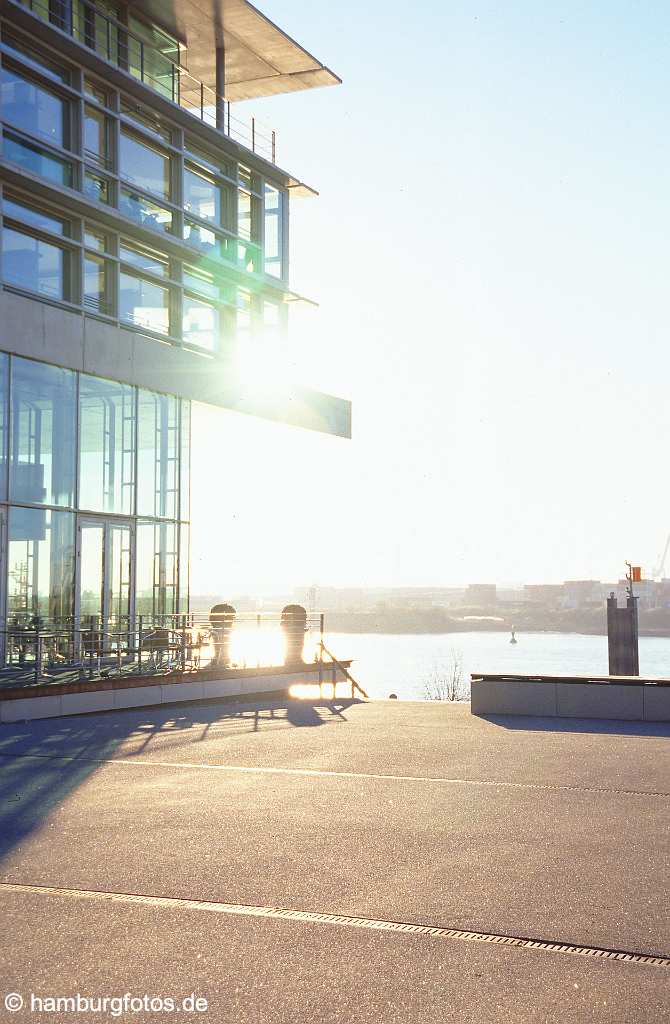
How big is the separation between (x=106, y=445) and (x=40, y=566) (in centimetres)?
295

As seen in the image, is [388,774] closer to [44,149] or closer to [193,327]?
[44,149]

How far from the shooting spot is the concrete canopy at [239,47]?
25.5 metres

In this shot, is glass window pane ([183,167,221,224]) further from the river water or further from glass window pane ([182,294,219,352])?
the river water

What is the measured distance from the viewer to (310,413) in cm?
2894

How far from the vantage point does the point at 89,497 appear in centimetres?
2136

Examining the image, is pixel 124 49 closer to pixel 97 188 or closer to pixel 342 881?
pixel 97 188

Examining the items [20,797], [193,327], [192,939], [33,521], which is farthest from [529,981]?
[193,327]

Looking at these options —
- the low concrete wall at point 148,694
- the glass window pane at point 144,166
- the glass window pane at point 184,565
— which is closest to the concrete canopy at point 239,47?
the glass window pane at point 144,166

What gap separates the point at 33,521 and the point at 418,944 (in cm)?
1585

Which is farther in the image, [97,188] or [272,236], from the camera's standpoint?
[272,236]

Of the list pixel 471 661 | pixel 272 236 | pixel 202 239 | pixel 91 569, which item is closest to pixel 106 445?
pixel 91 569

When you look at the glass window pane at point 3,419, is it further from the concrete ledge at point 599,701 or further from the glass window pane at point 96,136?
the concrete ledge at point 599,701

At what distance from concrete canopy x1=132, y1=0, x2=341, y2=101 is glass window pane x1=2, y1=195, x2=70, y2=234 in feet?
20.6

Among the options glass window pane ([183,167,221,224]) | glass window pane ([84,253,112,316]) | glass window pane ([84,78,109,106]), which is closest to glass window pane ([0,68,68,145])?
glass window pane ([84,78,109,106])
